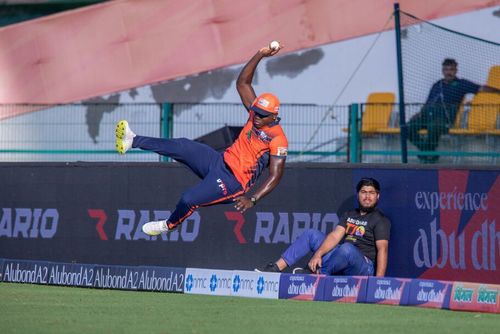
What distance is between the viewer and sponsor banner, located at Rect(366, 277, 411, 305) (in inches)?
432

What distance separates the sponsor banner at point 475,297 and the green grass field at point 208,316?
8.3 inches

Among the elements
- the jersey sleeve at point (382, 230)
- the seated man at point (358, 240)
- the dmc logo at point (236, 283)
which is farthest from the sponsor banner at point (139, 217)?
the dmc logo at point (236, 283)

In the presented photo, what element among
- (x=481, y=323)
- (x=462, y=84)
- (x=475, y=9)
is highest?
(x=475, y=9)

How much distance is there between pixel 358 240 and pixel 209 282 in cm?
172

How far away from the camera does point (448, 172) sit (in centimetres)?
1270

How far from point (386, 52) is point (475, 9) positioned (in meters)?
1.59

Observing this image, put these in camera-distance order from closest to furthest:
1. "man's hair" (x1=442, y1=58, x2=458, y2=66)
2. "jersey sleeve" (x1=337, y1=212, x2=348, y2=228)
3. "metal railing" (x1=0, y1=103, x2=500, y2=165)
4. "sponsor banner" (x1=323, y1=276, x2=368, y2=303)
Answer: "sponsor banner" (x1=323, y1=276, x2=368, y2=303), "jersey sleeve" (x1=337, y1=212, x2=348, y2=228), "metal railing" (x1=0, y1=103, x2=500, y2=165), "man's hair" (x1=442, y1=58, x2=458, y2=66)

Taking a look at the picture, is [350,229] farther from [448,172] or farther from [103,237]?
[103,237]

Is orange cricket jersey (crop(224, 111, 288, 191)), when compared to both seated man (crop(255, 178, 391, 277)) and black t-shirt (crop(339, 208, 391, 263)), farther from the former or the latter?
black t-shirt (crop(339, 208, 391, 263))

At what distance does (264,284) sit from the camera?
1176 centimetres

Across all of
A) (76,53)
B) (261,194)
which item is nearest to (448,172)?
(261,194)

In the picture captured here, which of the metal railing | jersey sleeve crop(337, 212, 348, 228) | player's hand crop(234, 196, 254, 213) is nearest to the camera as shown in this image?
player's hand crop(234, 196, 254, 213)

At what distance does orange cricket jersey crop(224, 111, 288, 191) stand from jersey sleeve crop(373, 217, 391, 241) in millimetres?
1567

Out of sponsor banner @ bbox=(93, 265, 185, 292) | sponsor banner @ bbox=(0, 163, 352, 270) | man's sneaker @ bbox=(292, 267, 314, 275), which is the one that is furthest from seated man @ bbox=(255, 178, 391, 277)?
sponsor banner @ bbox=(93, 265, 185, 292)
